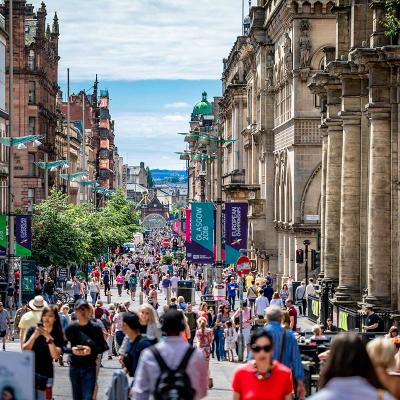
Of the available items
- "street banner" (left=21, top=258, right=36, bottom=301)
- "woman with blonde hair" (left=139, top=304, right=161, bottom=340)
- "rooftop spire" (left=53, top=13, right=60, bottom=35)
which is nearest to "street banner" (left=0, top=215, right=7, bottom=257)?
"street banner" (left=21, top=258, right=36, bottom=301)

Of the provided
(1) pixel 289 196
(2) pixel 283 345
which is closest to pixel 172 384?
(2) pixel 283 345

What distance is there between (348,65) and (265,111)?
33.7 meters

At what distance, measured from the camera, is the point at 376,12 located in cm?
3488

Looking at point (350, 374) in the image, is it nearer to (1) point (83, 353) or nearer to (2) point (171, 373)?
(2) point (171, 373)

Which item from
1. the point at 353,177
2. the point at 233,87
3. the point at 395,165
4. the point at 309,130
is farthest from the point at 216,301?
the point at 233,87

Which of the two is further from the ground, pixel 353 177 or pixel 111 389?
pixel 353 177

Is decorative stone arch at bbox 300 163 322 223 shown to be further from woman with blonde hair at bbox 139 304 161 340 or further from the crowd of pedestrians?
woman with blonde hair at bbox 139 304 161 340

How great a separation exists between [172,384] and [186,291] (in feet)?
132

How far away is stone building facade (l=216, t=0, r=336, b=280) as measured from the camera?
198 ft

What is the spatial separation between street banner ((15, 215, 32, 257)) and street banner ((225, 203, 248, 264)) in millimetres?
6937

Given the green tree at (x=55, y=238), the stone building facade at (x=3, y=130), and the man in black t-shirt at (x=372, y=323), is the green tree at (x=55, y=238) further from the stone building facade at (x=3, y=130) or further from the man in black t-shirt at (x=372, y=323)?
the man in black t-shirt at (x=372, y=323)

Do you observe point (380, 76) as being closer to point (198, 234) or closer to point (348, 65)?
point (348, 65)

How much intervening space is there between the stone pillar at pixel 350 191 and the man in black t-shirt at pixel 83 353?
23967mm

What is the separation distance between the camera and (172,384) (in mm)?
11812
